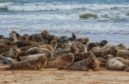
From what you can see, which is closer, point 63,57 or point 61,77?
point 61,77

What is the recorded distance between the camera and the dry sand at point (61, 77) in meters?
10.2

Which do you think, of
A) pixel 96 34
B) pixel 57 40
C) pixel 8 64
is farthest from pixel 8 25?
pixel 8 64

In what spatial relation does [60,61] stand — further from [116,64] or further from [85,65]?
[116,64]

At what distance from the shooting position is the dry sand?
1024 centimetres

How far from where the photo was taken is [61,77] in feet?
35.7

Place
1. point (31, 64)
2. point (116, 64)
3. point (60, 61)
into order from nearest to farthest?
point (31, 64)
point (116, 64)
point (60, 61)

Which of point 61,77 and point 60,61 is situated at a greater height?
point 61,77

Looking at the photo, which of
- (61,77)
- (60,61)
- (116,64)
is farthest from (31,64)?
(116,64)

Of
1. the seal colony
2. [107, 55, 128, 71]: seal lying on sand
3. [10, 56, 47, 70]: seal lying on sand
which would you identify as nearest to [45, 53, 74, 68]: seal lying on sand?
the seal colony

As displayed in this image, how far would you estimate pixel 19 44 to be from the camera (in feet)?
53.7

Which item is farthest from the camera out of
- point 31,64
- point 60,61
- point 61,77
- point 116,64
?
point 60,61

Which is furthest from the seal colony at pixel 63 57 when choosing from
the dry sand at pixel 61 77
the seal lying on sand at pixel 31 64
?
the dry sand at pixel 61 77

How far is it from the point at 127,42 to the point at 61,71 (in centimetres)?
716

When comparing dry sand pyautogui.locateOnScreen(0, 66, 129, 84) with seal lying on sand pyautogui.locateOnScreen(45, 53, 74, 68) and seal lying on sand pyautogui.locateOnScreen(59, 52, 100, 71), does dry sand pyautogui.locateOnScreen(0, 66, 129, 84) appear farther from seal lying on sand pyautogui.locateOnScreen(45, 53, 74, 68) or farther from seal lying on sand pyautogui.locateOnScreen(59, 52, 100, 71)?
seal lying on sand pyautogui.locateOnScreen(45, 53, 74, 68)
